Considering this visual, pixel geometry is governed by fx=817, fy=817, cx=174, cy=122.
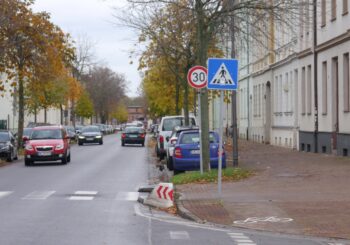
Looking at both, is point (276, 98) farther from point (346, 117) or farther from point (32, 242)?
point (32, 242)

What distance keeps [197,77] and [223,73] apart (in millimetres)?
4818

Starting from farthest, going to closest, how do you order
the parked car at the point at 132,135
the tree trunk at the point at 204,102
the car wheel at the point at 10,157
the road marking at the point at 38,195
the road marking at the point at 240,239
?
the parked car at the point at 132,135 < the car wheel at the point at 10,157 < the tree trunk at the point at 204,102 < the road marking at the point at 38,195 < the road marking at the point at 240,239

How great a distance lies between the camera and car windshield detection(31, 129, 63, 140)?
111 ft

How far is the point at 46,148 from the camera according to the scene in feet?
108

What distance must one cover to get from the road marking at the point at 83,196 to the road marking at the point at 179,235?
6.06 m

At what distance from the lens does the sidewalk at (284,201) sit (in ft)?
43.5

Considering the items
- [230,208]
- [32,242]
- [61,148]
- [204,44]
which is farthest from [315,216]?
[61,148]

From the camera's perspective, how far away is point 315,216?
1414 cm

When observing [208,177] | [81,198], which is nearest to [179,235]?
[81,198]

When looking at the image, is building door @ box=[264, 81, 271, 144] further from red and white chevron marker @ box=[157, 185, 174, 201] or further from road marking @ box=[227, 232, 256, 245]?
road marking @ box=[227, 232, 256, 245]

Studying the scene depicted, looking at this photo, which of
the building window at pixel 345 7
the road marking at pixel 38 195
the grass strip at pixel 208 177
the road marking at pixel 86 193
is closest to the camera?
the road marking at pixel 38 195

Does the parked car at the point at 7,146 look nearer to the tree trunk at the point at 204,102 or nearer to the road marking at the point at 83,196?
the tree trunk at the point at 204,102

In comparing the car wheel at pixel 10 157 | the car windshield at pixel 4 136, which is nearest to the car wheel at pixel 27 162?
the car wheel at pixel 10 157

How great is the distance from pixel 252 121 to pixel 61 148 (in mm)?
29744
